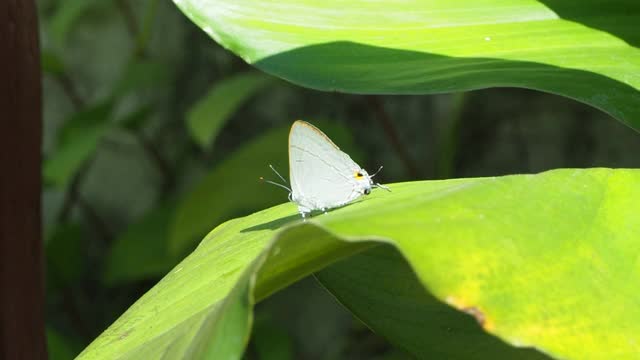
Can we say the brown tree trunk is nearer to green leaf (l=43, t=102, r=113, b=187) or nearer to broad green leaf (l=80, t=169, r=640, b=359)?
broad green leaf (l=80, t=169, r=640, b=359)

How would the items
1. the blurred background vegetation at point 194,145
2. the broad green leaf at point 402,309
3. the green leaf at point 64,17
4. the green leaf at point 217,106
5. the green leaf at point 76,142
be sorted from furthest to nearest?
the green leaf at point 64,17 < the green leaf at point 76,142 < the blurred background vegetation at point 194,145 < the green leaf at point 217,106 < the broad green leaf at point 402,309

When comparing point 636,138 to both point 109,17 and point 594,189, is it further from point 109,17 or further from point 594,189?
point 109,17

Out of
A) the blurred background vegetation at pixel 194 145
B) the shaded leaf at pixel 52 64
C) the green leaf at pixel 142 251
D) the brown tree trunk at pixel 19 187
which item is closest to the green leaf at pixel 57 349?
the blurred background vegetation at pixel 194 145

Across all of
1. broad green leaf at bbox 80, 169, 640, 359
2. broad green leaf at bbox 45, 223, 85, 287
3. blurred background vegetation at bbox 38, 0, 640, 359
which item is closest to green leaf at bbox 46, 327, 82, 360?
blurred background vegetation at bbox 38, 0, 640, 359

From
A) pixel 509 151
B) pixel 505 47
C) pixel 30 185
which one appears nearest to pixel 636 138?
pixel 509 151

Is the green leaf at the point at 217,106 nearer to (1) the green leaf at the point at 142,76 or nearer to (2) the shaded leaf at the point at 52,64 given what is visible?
(1) the green leaf at the point at 142,76

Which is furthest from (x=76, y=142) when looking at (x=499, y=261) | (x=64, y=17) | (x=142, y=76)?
(x=499, y=261)
